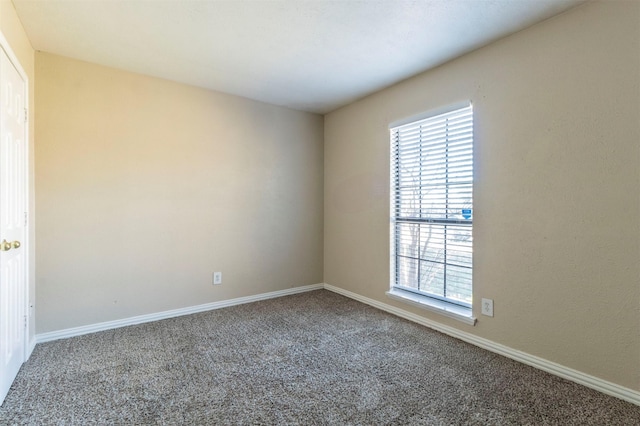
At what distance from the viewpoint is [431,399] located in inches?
71.1

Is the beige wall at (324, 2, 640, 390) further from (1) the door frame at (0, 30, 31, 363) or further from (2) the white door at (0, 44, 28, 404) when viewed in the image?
(1) the door frame at (0, 30, 31, 363)

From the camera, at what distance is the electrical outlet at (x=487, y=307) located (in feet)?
7.99

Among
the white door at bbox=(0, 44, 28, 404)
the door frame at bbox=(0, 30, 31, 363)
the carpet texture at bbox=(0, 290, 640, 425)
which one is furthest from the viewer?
the door frame at bbox=(0, 30, 31, 363)

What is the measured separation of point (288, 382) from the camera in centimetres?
199

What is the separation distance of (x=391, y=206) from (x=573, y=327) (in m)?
1.74

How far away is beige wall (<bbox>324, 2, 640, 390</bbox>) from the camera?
1817 millimetres

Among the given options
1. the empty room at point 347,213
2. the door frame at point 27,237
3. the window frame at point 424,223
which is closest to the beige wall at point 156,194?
the empty room at point 347,213

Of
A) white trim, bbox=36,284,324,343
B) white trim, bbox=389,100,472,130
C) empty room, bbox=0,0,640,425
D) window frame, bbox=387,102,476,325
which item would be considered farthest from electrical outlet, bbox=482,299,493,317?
white trim, bbox=36,284,324,343

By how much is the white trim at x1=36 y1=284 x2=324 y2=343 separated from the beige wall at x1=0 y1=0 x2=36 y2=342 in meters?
0.17

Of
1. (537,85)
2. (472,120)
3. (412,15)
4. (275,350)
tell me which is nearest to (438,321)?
(275,350)

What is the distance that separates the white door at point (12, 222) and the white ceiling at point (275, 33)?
1.89 feet

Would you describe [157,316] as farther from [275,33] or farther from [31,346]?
[275,33]

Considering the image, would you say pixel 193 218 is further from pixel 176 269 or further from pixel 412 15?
pixel 412 15

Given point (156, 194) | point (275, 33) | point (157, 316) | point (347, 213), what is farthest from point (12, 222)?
point (347, 213)
